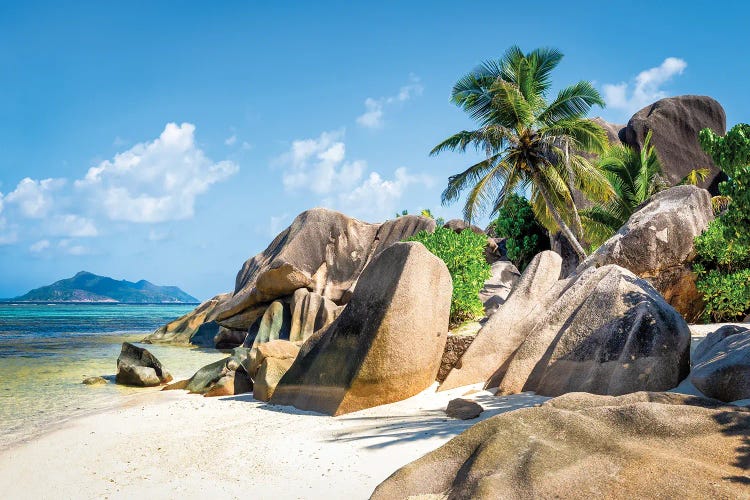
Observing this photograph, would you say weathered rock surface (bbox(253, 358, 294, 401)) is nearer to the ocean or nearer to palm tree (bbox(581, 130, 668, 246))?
the ocean

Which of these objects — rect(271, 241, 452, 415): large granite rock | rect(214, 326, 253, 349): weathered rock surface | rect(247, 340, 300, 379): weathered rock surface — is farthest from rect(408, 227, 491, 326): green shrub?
rect(214, 326, 253, 349): weathered rock surface

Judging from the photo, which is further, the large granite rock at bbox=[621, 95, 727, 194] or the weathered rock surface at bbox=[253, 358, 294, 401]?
the large granite rock at bbox=[621, 95, 727, 194]

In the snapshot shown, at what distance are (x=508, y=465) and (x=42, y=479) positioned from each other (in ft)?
17.6

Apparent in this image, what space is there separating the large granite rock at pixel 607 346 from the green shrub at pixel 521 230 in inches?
857

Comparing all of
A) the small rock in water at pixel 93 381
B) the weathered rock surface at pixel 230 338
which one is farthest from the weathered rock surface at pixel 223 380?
the weathered rock surface at pixel 230 338

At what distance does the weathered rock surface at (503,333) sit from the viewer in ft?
30.9

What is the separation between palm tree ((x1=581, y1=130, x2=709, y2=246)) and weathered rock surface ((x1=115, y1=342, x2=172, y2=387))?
778 inches

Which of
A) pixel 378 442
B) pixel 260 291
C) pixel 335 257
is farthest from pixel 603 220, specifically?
pixel 378 442

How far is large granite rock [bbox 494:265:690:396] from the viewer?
6888 millimetres

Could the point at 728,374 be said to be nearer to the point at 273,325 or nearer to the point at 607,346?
the point at 607,346

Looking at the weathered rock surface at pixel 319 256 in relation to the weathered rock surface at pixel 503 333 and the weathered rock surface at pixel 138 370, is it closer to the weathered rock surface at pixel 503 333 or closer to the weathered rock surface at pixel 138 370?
the weathered rock surface at pixel 138 370

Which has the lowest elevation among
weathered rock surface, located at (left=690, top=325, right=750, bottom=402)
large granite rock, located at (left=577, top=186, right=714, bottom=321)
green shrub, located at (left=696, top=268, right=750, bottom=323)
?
weathered rock surface, located at (left=690, top=325, right=750, bottom=402)

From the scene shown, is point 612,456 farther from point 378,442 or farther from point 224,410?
point 224,410

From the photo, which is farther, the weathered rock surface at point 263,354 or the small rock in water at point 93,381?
the small rock in water at point 93,381
